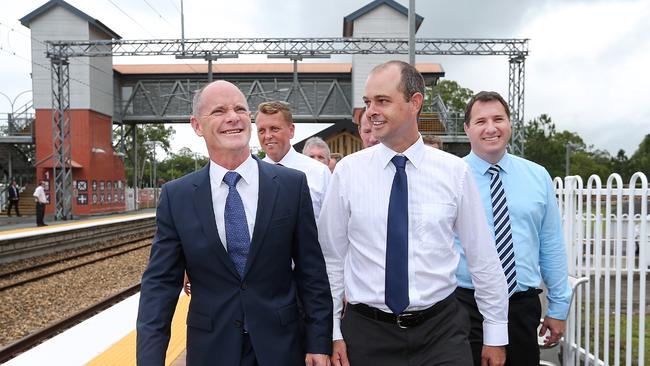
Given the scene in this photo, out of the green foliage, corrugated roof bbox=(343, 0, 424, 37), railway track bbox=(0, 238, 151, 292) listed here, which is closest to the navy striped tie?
railway track bbox=(0, 238, 151, 292)

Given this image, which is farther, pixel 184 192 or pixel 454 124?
pixel 454 124

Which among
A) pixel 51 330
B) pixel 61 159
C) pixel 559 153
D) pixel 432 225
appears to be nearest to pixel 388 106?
pixel 432 225

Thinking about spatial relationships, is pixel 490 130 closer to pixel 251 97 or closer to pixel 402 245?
pixel 402 245

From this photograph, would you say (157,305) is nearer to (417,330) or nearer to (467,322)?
(417,330)

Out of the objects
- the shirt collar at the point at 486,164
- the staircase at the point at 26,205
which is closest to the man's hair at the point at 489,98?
the shirt collar at the point at 486,164

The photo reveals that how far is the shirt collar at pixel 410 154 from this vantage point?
257 cm

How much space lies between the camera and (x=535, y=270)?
3229mm

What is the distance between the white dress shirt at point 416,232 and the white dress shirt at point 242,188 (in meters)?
0.34

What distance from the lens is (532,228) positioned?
3.22m

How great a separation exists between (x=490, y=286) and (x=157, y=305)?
150cm

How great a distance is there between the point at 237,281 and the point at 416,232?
2.65 feet

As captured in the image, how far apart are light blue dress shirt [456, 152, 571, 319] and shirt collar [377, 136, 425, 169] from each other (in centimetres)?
84

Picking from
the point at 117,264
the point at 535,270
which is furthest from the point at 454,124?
the point at 535,270

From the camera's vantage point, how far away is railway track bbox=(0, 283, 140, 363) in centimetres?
690
